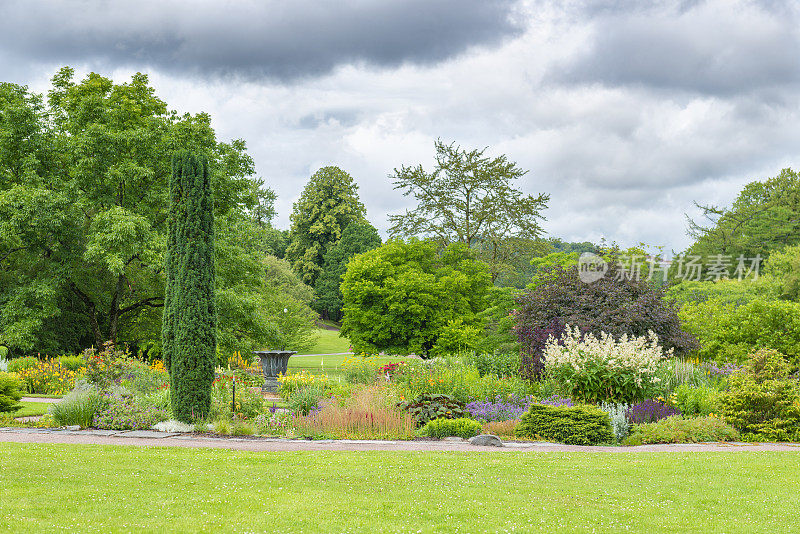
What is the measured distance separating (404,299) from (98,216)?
11.2 metres

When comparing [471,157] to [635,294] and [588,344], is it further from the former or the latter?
[588,344]

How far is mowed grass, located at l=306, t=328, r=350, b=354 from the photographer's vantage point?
45969 mm

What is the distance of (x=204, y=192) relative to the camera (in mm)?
11656

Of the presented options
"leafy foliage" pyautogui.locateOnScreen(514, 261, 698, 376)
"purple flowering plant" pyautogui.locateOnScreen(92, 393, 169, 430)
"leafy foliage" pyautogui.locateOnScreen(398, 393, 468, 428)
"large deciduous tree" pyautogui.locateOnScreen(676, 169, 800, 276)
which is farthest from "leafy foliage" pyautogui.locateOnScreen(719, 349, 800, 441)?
"large deciduous tree" pyautogui.locateOnScreen(676, 169, 800, 276)

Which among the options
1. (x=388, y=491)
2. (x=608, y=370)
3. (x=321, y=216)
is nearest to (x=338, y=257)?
(x=321, y=216)

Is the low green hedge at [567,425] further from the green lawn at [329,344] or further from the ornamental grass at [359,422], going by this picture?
the green lawn at [329,344]

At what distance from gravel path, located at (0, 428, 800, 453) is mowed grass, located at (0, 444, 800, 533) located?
0.54 meters

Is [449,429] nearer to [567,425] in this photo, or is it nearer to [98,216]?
[567,425]

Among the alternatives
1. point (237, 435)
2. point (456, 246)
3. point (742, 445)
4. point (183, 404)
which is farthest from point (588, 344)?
point (456, 246)

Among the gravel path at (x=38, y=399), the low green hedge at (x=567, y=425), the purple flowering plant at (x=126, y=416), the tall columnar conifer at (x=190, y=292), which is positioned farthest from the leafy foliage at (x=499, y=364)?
the gravel path at (x=38, y=399)

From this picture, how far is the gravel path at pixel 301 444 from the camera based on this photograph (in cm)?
909

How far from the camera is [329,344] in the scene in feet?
158

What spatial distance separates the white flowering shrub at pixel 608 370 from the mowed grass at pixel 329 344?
110 feet

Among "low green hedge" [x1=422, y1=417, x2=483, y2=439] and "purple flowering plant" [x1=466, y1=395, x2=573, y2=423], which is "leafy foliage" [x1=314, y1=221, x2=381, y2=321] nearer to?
"purple flowering plant" [x1=466, y1=395, x2=573, y2=423]
